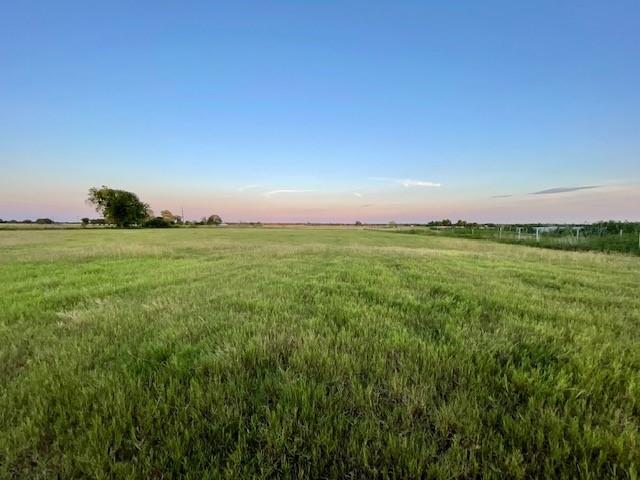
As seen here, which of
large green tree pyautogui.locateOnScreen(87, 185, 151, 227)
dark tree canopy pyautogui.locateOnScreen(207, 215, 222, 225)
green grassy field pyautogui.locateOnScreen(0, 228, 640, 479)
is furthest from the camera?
dark tree canopy pyautogui.locateOnScreen(207, 215, 222, 225)

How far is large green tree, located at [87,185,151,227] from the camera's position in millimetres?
95875

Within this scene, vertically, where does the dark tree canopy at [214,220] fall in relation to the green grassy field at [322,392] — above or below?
above

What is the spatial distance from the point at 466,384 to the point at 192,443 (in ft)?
7.60

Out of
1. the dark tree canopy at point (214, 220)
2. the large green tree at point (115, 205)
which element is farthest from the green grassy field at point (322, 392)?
the dark tree canopy at point (214, 220)

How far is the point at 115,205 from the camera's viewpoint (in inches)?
3755

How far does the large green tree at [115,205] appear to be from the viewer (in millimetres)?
95875

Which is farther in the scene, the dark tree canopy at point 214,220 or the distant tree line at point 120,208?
the dark tree canopy at point 214,220

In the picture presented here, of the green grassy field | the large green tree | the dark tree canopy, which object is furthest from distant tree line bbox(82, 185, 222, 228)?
the green grassy field

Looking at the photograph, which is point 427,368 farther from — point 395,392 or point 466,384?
point 395,392

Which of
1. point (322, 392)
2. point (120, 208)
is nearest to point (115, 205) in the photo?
point (120, 208)

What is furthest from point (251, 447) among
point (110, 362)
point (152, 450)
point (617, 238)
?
point (617, 238)

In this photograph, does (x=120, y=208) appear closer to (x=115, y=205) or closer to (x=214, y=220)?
(x=115, y=205)

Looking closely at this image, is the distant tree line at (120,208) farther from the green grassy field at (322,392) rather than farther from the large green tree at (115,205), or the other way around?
the green grassy field at (322,392)

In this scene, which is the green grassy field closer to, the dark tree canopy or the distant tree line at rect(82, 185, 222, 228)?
the distant tree line at rect(82, 185, 222, 228)
